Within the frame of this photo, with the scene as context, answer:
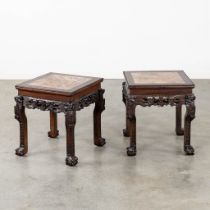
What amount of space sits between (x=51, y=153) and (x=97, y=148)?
32 centimetres

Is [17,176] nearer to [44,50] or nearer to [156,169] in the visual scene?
[156,169]

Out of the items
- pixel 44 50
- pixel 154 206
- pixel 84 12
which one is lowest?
pixel 154 206

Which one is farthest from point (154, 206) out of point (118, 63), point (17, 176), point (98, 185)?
point (118, 63)

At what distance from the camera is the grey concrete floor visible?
9.66 feet

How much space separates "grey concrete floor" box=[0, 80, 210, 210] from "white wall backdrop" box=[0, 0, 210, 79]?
5.31ft

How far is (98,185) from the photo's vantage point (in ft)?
10.3

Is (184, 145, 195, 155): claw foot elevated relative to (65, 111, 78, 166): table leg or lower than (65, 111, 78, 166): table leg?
lower

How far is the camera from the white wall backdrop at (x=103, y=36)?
5.96 m

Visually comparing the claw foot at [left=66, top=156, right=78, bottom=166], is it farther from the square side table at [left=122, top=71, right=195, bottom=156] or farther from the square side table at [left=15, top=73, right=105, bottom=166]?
the square side table at [left=122, top=71, right=195, bottom=156]

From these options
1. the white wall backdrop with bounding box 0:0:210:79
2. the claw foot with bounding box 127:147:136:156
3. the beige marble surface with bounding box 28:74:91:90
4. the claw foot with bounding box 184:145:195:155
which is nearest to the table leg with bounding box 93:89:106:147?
the beige marble surface with bounding box 28:74:91:90

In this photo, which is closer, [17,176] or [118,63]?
[17,176]

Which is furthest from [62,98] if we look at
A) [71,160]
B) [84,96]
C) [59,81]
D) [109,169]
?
[109,169]

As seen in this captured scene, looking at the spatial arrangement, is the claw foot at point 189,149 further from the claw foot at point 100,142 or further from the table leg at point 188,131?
the claw foot at point 100,142

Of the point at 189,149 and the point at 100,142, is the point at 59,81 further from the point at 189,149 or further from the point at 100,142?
the point at 189,149
